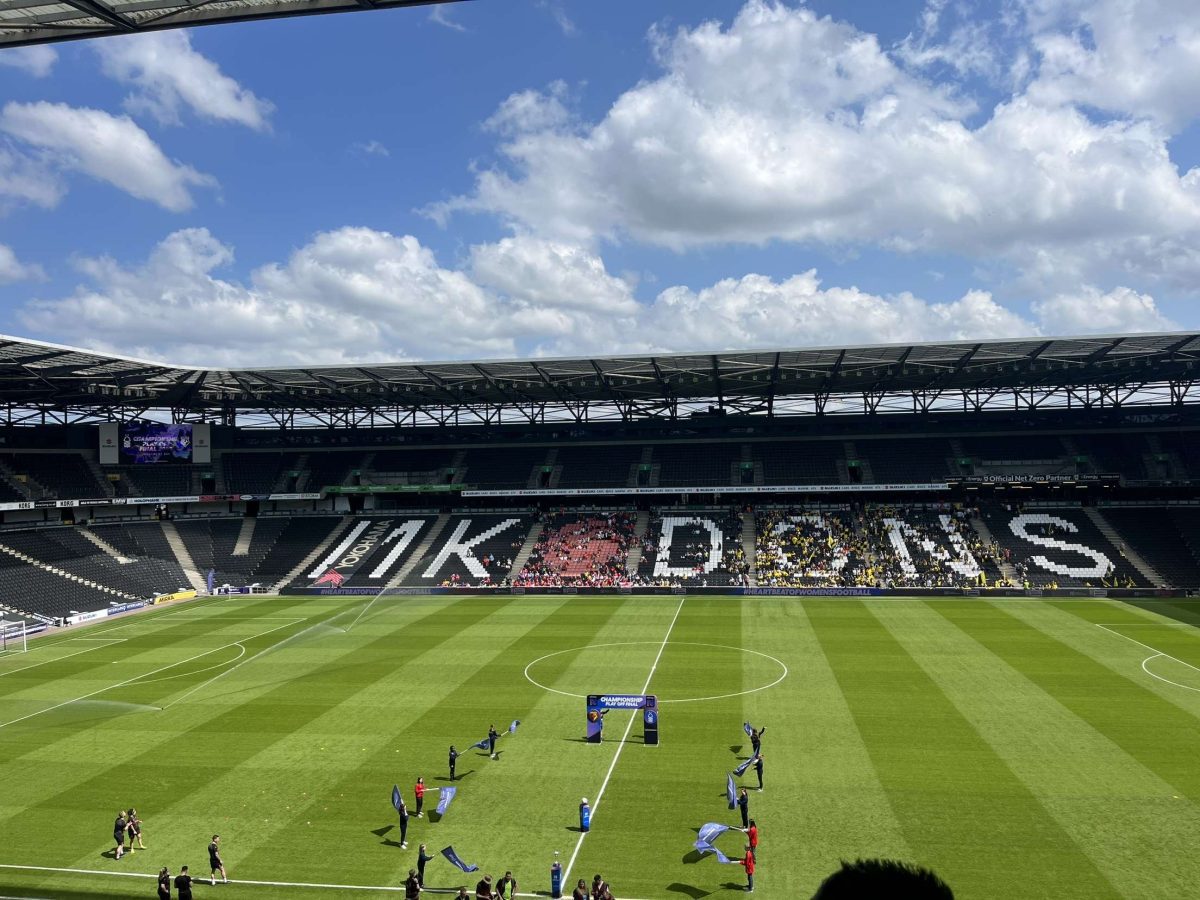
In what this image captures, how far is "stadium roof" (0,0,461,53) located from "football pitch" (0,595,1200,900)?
1635cm

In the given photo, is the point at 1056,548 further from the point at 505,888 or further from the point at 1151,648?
the point at 505,888

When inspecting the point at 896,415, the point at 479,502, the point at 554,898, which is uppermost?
the point at 896,415

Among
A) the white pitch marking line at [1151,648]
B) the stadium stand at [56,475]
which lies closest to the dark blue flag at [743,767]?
the white pitch marking line at [1151,648]

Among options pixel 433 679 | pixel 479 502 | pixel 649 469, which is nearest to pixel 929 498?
pixel 649 469

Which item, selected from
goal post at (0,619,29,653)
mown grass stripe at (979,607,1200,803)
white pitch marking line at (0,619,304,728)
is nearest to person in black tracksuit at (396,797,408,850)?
white pitch marking line at (0,619,304,728)

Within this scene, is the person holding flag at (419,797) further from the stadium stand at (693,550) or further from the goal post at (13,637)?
the stadium stand at (693,550)

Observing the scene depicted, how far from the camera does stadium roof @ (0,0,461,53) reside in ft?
36.7

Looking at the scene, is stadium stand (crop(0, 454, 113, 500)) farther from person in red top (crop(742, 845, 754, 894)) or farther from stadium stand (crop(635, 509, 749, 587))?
person in red top (crop(742, 845, 754, 894))

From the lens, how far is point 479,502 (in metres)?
77.7

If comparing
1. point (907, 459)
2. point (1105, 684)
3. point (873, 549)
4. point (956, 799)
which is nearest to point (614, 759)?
point (956, 799)

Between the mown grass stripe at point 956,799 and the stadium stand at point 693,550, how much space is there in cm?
2661

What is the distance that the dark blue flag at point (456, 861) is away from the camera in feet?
57.7

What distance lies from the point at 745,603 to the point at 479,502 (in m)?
31.9

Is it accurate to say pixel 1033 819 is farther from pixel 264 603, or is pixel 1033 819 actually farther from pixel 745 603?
pixel 264 603
